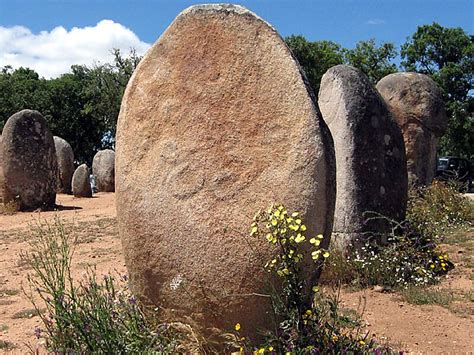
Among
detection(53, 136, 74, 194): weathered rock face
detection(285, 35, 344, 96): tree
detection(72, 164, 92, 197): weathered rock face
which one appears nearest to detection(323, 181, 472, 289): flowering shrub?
detection(72, 164, 92, 197): weathered rock face

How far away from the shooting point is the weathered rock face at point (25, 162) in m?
12.6

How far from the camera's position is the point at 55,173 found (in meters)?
13.3

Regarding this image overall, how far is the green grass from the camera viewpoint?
4.90 metres

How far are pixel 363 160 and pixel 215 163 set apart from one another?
275 centimetres

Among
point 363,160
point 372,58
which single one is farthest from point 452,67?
point 363,160

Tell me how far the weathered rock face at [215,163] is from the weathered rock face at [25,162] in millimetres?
9781

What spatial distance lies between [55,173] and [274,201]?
11.0 metres

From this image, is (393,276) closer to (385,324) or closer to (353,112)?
(385,324)

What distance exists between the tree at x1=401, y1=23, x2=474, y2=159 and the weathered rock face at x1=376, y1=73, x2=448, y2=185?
47.5 ft

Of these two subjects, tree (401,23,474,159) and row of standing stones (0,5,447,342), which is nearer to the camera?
row of standing stones (0,5,447,342)

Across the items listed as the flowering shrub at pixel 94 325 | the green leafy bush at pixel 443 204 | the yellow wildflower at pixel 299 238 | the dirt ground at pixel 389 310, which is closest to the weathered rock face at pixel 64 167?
the dirt ground at pixel 389 310

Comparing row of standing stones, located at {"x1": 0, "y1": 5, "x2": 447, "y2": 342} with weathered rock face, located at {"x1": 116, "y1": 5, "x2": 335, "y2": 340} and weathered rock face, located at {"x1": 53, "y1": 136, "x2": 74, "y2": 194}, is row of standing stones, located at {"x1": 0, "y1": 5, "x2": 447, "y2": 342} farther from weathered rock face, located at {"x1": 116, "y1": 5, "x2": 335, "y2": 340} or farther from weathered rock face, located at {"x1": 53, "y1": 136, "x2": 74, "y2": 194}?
weathered rock face, located at {"x1": 53, "y1": 136, "x2": 74, "y2": 194}

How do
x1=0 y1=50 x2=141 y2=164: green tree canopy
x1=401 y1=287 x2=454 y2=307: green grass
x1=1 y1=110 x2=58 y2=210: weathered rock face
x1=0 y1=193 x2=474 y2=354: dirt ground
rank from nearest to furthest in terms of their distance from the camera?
x1=0 y1=193 x2=474 y2=354: dirt ground, x1=401 y1=287 x2=454 y2=307: green grass, x1=1 y1=110 x2=58 y2=210: weathered rock face, x1=0 y1=50 x2=141 y2=164: green tree canopy

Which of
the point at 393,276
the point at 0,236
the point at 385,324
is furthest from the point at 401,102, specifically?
the point at 0,236
